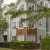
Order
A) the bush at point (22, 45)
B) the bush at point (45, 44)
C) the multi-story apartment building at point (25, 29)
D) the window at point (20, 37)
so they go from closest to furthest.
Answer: the bush at point (45, 44)
the bush at point (22, 45)
the multi-story apartment building at point (25, 29)
the window at point (20, 37)

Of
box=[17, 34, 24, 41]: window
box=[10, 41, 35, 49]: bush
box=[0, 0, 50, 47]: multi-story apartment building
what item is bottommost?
box=[10, 41, 35, 49]: bush

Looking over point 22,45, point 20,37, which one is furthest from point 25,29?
point 22,45

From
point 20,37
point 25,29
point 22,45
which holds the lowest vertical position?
point 22,45

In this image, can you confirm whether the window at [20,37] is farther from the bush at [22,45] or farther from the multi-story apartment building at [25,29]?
the bush at [22,45]

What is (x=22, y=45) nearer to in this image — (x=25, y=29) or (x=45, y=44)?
(x=25, y=29)

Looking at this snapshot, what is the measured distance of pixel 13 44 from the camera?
3669 centimetres

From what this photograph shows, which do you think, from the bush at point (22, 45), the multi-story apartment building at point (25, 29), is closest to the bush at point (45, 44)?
the bush at point (22, 45)

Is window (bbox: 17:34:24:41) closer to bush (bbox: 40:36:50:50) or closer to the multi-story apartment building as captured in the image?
the multi-story apartment building

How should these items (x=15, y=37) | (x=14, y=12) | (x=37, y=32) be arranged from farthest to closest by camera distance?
1. (x=15, y=37)
2. (x=37, y=32)
3. (x=14, y=12)

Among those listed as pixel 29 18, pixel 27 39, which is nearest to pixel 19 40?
pixel 27 39

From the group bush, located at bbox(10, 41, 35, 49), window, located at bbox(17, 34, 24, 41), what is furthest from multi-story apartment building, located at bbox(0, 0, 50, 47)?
bush, located at bbox(10, 41, 35, 49)

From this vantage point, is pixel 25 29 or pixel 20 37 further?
pixel 20 37

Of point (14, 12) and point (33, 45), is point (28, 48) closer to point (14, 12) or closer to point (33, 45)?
point (33, 45)

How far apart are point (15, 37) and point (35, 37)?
15.1 ft
